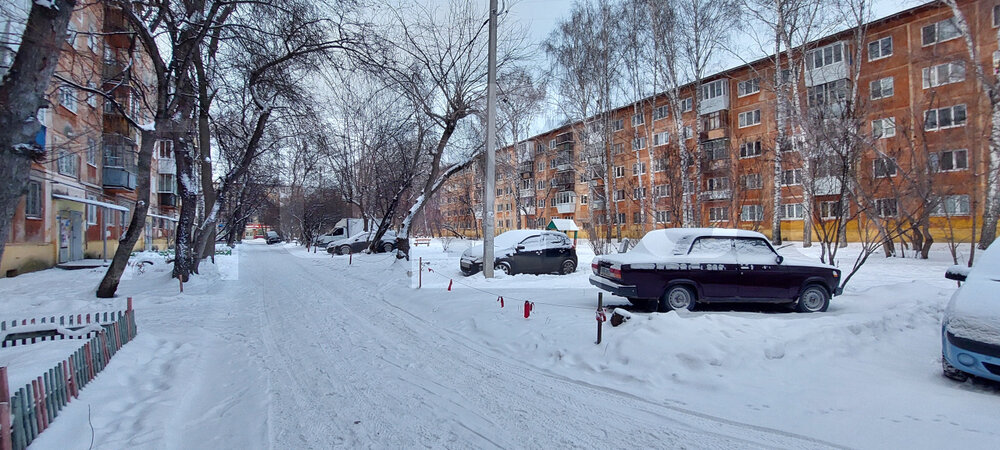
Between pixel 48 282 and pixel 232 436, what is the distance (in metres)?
15.2

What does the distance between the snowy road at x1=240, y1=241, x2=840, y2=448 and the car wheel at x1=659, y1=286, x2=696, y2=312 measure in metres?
3.65

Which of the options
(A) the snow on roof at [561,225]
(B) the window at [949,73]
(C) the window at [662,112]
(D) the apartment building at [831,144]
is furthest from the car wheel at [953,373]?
(C) the window at [662,112]

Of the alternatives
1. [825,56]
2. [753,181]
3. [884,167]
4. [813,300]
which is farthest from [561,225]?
[813,300]

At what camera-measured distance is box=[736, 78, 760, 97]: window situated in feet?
109

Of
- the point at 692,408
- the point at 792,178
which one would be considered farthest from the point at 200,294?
the point at 792,178

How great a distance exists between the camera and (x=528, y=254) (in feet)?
49.5

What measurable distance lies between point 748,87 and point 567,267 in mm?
26156

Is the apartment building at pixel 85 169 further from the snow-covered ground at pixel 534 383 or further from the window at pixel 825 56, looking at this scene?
the window at pixel 825 56

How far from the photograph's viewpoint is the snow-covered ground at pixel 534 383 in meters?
3.82

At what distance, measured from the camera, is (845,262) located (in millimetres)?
18891

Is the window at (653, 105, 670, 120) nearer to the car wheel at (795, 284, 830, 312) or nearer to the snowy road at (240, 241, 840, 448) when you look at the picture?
the car wheel at (795, 284, 830, 312)

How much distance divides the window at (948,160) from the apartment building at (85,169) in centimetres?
2174

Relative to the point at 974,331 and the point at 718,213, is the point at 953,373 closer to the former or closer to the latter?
the point at 974,331

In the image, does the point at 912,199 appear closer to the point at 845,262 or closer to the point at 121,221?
the point at 845,262
